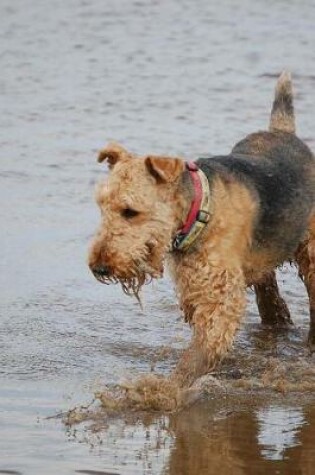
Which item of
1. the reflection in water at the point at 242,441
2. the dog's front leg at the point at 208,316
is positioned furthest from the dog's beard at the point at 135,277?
the reflection in water at the point at 242,441

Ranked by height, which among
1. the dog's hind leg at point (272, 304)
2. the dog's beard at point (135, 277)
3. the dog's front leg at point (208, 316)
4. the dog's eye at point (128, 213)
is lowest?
the dog's hind leg at point (272, 304)

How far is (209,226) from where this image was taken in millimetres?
6430

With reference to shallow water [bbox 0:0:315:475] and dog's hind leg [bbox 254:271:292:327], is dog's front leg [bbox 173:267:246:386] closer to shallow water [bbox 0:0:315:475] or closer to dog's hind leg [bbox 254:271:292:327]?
shallow water [bbox 0:0:315:475]

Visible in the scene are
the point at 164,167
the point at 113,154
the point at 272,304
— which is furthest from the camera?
the point at 272,304

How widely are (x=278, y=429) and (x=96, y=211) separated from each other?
4.24 m

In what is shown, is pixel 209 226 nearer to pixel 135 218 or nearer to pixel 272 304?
pixel 135 218

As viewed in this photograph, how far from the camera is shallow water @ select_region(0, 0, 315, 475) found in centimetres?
584

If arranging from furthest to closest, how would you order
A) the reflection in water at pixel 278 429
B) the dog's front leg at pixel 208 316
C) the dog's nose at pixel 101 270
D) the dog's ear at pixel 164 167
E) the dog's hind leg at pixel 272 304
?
1. the dog's hind leg at pixel 272 304
2. the dog's front leg at pixel 208 316
3. the dog's ear at pixel 164 167
4. the dog's nose at pixel 101 270
5. the reflection in water at pixel 278 429

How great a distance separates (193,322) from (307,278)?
4.02 feet

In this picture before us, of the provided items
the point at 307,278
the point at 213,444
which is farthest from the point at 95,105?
the point at 213,444

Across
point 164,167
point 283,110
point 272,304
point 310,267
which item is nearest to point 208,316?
point 164,167

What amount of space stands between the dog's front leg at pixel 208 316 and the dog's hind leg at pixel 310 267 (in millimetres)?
974

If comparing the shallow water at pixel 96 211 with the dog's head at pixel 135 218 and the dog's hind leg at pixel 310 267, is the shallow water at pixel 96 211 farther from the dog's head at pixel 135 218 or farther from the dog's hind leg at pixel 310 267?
the dog's head at pixel 135 218

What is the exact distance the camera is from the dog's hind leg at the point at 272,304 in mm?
7965
